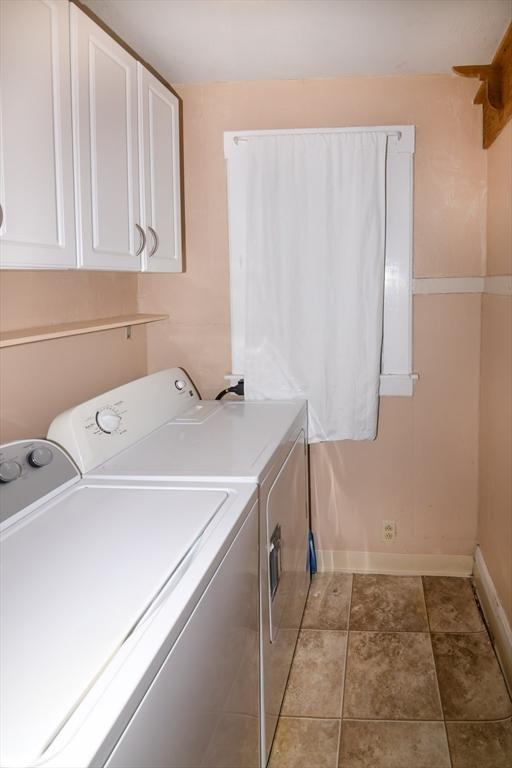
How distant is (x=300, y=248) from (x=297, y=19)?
2.97 feet

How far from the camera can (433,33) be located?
231 centimetres

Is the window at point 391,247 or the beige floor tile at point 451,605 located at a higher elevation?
the window at point 391,247

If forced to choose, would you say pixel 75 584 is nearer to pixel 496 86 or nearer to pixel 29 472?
pixel 29 472

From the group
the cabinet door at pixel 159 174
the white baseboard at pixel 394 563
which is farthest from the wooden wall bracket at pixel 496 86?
the white baseboard at pixel 394 563

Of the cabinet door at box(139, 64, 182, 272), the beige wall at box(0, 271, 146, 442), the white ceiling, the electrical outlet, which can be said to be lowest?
the electrical outlet

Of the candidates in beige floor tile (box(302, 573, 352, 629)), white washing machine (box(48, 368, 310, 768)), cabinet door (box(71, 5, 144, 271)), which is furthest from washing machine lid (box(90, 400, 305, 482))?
beige floor tile (box(302, 573, 352, 629))

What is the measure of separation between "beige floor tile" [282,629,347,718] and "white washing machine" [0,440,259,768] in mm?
508

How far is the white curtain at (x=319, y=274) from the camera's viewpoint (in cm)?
276

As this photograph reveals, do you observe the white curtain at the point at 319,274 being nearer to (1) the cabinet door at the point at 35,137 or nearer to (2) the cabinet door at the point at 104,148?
(2) the cabinet door at the point at 104,148

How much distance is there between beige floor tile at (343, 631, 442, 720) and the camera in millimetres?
2135

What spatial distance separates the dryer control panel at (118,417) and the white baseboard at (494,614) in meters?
1.45

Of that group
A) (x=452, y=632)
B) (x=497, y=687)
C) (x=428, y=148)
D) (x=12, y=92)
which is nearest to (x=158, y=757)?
(x=12, y=92)

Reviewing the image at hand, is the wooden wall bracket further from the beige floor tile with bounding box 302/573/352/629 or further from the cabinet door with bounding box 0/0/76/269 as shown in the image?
the beige floor tile with bounding box 302/573/352/629

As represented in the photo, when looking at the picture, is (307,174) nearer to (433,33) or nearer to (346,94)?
(346,94)
